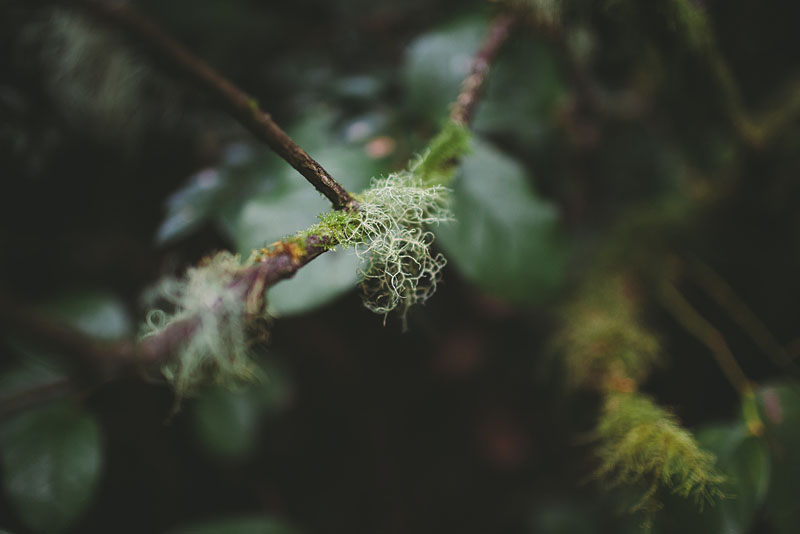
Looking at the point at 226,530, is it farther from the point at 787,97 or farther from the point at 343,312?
the point at 787,97

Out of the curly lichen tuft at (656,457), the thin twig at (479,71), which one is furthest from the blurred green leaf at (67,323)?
the curly lichen tuft at (656,457)

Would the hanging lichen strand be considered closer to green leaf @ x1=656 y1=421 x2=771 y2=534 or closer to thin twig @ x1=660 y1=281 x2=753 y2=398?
green leaf @ x1=656 y1=421 x2=771 y2=534

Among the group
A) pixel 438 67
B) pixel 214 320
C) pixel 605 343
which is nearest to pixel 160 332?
pixel 214 320

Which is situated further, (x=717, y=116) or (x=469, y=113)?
(x=717, y=116)

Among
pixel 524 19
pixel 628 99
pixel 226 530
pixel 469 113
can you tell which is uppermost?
pixel 628 99

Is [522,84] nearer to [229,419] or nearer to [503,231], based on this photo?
[503,231]

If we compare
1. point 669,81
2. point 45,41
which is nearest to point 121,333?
point 45,41

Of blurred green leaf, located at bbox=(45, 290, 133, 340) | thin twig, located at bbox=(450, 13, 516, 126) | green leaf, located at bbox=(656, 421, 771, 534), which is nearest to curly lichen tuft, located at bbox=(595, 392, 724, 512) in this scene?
green leaf, located at bbox=(656, 421, 771, 534)
